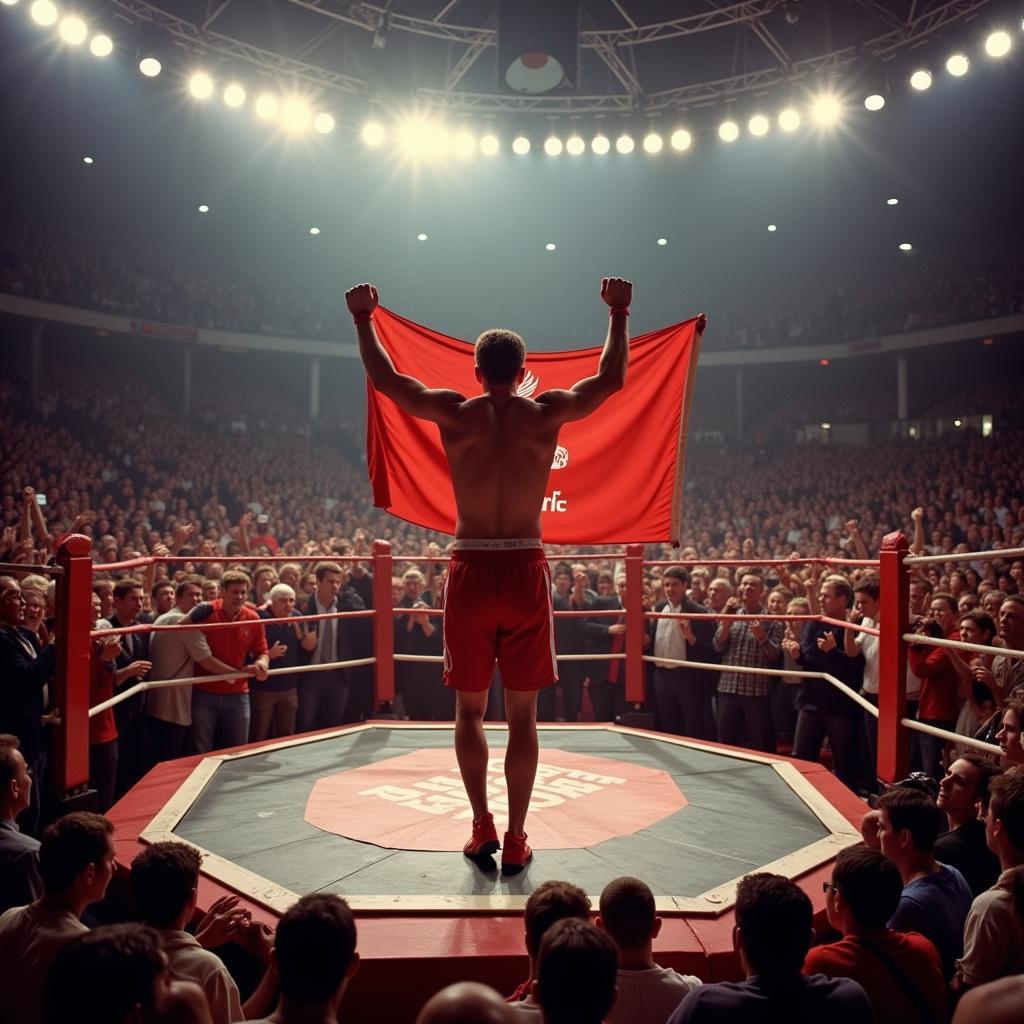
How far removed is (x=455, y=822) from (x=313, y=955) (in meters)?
1.80

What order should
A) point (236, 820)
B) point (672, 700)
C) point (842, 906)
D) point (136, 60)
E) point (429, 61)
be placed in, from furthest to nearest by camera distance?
point (429, 61) < point (136, 60) < point (672, 700) < point (236, 820) < point (842, 906)

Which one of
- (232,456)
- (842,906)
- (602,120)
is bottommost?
(842,906)

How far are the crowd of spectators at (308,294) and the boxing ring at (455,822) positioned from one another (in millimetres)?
14472

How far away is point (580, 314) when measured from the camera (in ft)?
72.9

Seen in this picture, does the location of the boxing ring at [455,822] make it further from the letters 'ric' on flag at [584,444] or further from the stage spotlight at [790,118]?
the stage spotlight at [790,118]

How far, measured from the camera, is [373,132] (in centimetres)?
1396

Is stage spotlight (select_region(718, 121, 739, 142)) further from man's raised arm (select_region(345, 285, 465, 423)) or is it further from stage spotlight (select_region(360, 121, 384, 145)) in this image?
man's raised arm (select_region(345, 285, 465, 423))

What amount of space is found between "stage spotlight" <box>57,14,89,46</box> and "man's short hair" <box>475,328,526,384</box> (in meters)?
10.3


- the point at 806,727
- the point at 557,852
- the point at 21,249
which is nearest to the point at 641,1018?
the point at 557,852

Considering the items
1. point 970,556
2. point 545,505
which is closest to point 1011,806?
point 970,556

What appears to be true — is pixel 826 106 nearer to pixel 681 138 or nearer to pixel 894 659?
pixel 681 138

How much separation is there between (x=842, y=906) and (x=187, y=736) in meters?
3.92

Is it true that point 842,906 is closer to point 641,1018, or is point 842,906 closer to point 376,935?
point 641,1018

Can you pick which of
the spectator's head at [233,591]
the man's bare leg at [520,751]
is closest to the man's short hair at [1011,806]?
the man's bare leg at [520,751]
